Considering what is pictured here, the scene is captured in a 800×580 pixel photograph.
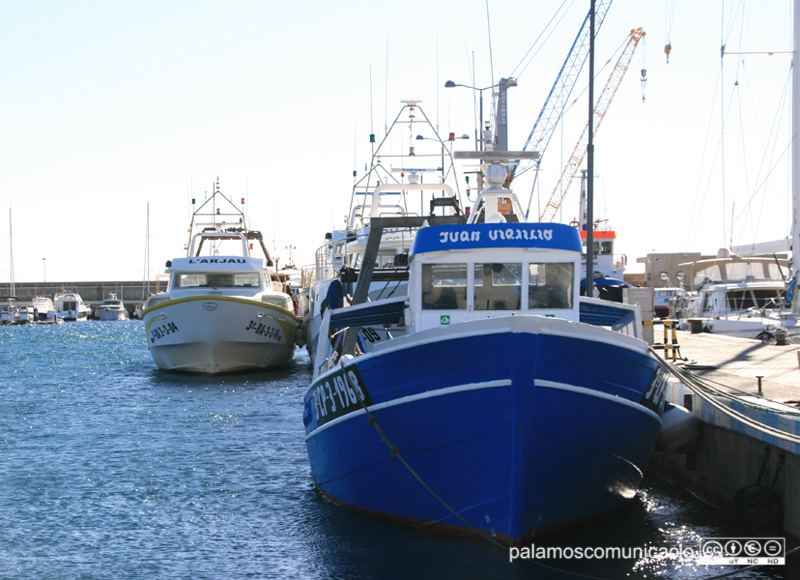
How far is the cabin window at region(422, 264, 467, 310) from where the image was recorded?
1149 centimetres

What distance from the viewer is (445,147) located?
1066 inches

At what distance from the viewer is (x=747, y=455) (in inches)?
446

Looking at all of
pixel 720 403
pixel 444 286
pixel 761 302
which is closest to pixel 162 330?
pixel 444 286

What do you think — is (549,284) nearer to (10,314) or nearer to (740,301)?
(740,301)

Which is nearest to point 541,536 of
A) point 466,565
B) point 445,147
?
point 466,565

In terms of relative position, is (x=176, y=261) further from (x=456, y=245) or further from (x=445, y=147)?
(x=456, y=245)

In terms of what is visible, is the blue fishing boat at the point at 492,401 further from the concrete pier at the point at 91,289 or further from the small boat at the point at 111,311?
the concrete pier at the point at 91,289

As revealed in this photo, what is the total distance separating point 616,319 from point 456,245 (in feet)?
12.2

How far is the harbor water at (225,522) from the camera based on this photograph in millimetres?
10141

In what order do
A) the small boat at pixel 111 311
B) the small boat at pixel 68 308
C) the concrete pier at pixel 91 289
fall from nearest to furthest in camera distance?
the small boat at pixel 68 308 → the small boat at pixel 111 311 → the concrete pier at pixel 91 289

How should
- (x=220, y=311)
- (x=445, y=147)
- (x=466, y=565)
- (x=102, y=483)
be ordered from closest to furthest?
1. (x=466, y=565)
2. (x=102, y=483)
3. (x=445, y=147)
4. (x=220, y=311)

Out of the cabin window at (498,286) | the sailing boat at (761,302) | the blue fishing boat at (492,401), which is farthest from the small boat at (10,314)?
the cabin window at (498,286)

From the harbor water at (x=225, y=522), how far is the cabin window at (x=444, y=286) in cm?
300

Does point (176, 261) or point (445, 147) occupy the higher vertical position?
point (445, 147)
